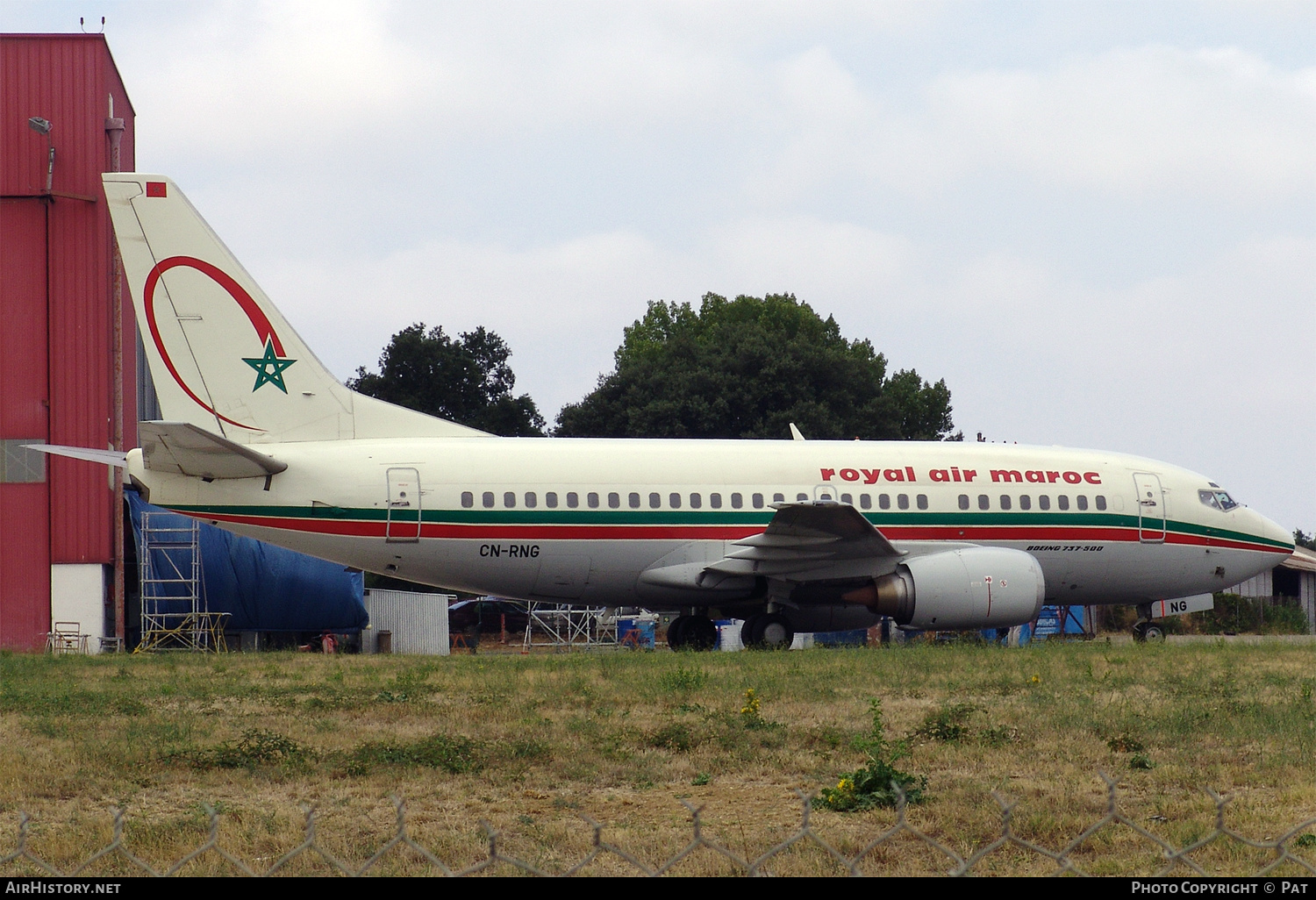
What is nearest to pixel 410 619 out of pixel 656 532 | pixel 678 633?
pixel 678 633

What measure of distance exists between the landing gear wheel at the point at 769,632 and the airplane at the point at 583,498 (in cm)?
3

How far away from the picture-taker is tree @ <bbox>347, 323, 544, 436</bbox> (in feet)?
221

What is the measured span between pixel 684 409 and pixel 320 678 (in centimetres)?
4318

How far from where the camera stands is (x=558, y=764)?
1016 cm

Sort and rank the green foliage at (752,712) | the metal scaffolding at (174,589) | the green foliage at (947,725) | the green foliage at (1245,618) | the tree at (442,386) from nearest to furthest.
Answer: the green foliage at (947,725) < the green foliage at (752,712) < the metal scaffolding at (174,589) < the green foliage at (1245,618) < the tree at (442,386)

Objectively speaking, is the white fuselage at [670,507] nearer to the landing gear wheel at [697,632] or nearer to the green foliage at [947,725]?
the landing gear wheel at [697,632]

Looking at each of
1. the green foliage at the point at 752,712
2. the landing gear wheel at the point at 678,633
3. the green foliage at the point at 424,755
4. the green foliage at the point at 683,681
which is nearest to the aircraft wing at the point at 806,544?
the landing gear wheel at the point at 678,633

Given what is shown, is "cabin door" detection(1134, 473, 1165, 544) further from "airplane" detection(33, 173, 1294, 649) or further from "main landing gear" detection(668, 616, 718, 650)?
"main landing gear" detection(668, 616, 718, 650)

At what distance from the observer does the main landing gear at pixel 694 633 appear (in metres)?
24.7

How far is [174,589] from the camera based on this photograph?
33.3m

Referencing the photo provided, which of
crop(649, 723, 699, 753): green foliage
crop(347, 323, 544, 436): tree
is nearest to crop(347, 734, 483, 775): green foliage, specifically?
crop(649, 723, 699, 753): green foliage

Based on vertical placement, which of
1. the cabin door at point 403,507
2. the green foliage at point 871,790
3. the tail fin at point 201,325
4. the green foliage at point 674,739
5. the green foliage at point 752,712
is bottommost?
the green foliage at point 871,790
